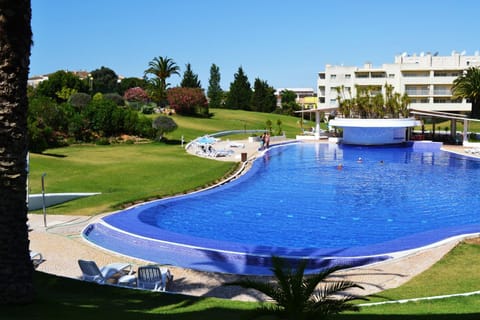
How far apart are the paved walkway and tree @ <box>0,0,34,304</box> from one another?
3.76 m

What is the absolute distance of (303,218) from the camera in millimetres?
19453

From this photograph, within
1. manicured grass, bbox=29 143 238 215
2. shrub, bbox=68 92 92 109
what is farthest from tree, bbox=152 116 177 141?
shrub, bbox=68 92 92 109

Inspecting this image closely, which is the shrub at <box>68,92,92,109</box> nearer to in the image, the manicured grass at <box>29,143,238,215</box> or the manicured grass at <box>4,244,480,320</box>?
the manicured grass at <box>29,143,238,215</box>

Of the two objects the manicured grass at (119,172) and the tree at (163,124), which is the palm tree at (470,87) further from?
the manicured grass at (119,172)

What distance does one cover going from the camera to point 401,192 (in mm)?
24641

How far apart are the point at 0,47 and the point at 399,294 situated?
27.6ft

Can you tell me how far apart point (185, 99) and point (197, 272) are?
5188 centimetres

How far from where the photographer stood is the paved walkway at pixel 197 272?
11133 millimetres

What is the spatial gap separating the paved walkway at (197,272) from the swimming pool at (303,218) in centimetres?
68

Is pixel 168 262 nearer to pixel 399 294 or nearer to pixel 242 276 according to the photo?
pixel 242 276

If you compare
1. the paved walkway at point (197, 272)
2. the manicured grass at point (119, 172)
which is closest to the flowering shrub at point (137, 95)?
the manicured grass at point (119, 172)

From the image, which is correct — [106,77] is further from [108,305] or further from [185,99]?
[108,305]

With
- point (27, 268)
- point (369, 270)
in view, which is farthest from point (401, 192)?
point (27, 268)

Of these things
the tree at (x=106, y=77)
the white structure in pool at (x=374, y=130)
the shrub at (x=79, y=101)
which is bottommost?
the white structure in pool at (x=374, y=130)
